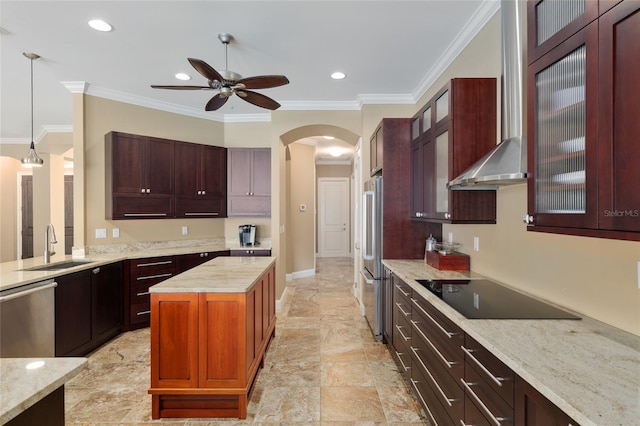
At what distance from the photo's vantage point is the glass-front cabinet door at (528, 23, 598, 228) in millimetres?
1117

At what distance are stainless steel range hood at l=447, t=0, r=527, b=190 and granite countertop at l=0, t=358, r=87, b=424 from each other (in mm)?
2015

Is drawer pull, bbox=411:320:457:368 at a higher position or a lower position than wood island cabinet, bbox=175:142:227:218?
lower

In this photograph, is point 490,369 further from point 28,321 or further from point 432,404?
point 28,321

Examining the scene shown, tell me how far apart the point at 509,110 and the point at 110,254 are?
4.39 metres

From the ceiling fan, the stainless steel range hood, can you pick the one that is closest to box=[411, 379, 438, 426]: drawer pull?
the stainless steel range hood

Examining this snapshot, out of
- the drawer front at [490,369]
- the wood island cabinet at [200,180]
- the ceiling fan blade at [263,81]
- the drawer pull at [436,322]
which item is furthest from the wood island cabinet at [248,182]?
the drawer front at [490,369]

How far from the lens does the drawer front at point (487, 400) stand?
1.14m

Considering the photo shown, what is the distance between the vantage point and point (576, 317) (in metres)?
1.47

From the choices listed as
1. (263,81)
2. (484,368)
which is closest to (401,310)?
(484,368)

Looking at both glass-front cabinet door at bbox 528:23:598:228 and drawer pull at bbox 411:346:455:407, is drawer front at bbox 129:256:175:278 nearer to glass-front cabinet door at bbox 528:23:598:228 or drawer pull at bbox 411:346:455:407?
drawer pull at bbox 411:346:455:407

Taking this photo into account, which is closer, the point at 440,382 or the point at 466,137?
the point at 440,382

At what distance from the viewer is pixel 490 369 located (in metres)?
1.24

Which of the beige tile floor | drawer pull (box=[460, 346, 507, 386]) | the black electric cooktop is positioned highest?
the black electric cooktop

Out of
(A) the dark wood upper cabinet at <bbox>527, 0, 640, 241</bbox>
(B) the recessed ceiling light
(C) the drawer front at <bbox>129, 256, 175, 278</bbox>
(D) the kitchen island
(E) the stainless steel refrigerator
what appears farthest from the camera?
(C) the drawer front at <bbox>129, 256, 175, 278</bbox>
